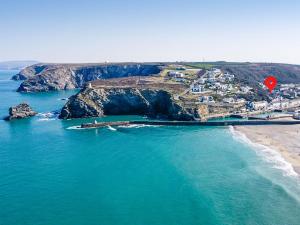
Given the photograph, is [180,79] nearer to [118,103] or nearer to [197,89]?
[197,89]

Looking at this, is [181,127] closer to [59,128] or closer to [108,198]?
[59,128]

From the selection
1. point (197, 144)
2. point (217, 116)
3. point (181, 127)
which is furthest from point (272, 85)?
point (197, 144)

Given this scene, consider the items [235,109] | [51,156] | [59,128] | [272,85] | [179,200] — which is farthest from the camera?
[272,85]

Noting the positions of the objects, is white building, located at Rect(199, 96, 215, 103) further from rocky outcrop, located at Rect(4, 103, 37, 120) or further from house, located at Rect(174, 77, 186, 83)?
rocky outcrop, located at Rect(4, 103, 37, 120)

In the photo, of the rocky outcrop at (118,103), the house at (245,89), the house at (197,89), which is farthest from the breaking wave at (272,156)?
the house at (245,89)

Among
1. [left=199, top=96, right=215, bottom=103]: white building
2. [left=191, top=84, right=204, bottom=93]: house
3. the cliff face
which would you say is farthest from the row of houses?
the cliff face

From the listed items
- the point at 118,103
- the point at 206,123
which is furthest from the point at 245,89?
the point at 118,103
